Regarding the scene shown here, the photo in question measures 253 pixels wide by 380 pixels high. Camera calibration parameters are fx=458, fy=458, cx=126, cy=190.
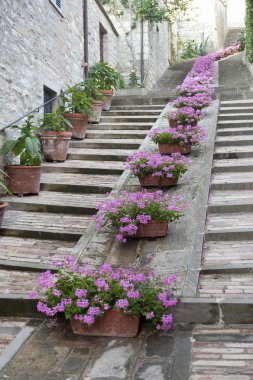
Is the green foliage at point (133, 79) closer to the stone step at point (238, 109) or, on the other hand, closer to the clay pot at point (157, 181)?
the stone step at point (238, 109)

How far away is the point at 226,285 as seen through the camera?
138 inches

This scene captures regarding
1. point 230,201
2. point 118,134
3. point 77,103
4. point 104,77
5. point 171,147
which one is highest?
point 104,77

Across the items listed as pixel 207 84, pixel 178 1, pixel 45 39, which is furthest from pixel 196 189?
pixel 178 1

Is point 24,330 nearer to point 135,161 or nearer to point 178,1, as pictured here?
point 135,161

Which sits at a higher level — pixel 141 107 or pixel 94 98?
pixel 94 98

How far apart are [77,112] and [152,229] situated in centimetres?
478

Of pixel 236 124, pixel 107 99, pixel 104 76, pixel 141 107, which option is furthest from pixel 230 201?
pixel 104 76

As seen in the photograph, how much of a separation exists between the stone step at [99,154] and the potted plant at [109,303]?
14.0 feet

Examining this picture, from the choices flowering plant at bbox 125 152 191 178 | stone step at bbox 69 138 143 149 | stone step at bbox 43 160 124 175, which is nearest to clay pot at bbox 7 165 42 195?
stone step at bbox 43 160 124 175

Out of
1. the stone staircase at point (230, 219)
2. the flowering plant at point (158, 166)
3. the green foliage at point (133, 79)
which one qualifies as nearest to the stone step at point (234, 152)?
the stone staircase at point (230, 219)

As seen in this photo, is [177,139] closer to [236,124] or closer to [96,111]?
[236,124]

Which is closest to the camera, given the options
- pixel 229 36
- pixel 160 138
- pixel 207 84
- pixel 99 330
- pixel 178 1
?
pixel 99 330

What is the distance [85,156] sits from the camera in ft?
24.7

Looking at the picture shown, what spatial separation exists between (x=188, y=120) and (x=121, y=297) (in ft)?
15.4
